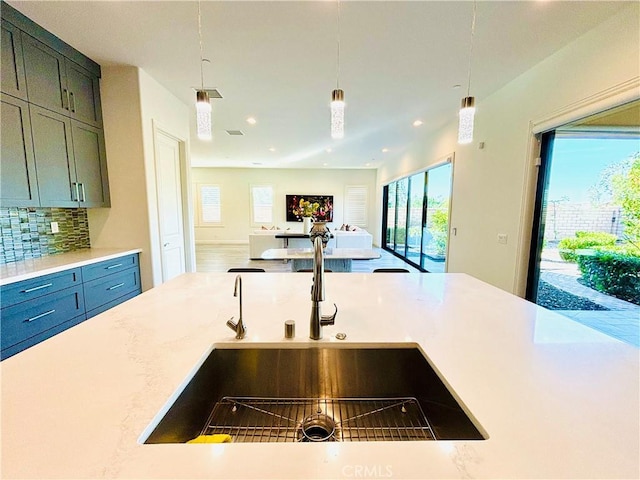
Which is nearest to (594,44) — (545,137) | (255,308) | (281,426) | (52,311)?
(545,137)

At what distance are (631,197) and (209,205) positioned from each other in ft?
33.4

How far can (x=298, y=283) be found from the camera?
170 centimetres

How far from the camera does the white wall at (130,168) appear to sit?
2.88 meters

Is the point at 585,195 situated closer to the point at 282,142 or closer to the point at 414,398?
the point at 414,398

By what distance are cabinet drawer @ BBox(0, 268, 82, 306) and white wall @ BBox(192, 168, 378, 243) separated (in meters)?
7.77

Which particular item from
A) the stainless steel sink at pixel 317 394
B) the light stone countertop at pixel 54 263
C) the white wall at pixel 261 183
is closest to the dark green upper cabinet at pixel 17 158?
the light stone countertop at pixel 54 263

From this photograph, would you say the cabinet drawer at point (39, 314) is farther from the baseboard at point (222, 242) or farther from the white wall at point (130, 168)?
the baseboard at point (222, 242)

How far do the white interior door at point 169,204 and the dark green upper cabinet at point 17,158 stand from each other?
1.08m

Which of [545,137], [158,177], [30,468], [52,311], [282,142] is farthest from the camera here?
[282,142]

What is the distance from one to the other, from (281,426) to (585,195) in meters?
3.01

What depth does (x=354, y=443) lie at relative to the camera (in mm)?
548

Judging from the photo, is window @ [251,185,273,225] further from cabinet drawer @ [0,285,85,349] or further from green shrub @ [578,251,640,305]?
green shrub @ [578,251,640,305]

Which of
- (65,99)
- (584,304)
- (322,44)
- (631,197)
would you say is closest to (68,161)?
(65,99)

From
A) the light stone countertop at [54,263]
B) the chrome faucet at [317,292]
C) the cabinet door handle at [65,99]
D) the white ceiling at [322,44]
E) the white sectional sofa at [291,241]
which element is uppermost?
the white ceiling at [322,44]
